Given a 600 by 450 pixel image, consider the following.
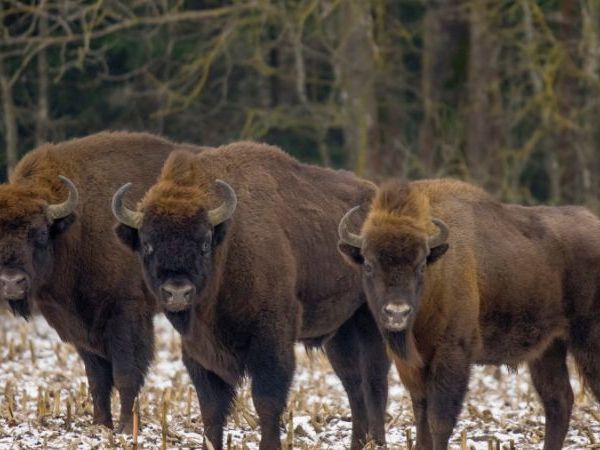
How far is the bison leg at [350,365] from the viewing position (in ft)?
31.2

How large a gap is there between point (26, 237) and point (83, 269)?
21.6 inches

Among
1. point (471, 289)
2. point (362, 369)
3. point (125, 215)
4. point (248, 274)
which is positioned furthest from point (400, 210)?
point (362, 369)

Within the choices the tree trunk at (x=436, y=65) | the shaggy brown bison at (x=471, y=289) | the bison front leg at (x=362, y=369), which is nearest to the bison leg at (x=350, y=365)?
the bison front leg at (x=362, y=369)

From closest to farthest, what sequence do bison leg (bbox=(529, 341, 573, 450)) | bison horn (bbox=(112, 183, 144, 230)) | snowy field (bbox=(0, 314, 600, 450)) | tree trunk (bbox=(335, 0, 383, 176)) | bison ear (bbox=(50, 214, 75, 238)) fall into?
bison horn (bbox=(112, 183, 144, 230))
snowy field (bbox=(0, 314, 600, 450))
bison leg (bbox=(529, 341, 573, 450))
bison ear (bbox=(50, 214, 75, 238))
tree trunk (bbox=(335, 0, 383, 176))

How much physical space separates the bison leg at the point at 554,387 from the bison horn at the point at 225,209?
2703 mm

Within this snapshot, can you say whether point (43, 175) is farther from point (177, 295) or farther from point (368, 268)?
point (368, 268)

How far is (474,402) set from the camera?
12008 mm

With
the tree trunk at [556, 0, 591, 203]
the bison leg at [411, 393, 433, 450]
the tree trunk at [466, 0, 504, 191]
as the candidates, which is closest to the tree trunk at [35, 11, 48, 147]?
the tree trunk at [466, 0, 504, 191]

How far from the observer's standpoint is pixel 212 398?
836 cm

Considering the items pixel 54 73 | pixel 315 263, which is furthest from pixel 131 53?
pixel 315 263

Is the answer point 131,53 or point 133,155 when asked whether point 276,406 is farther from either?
point 131,53

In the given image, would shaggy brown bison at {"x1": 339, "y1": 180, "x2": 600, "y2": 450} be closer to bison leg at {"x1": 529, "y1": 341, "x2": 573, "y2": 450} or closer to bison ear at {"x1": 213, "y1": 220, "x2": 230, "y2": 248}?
bison leg at {"x1": 529, "y1": 341, "x2": 573, "y2": 450}

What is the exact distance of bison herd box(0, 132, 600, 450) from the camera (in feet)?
26.1

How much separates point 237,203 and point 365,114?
39.4 ft
